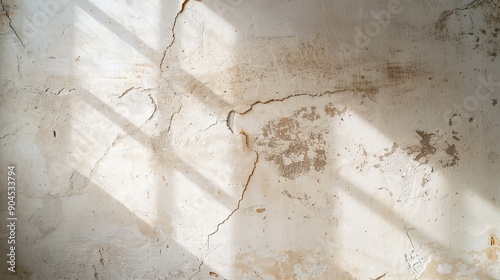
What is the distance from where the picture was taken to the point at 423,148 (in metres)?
2.27

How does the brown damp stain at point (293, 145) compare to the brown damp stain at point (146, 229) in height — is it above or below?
above

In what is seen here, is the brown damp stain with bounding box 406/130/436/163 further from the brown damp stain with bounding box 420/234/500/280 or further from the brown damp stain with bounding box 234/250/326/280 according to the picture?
the brown damp stain with bounding box 234/250/326/280

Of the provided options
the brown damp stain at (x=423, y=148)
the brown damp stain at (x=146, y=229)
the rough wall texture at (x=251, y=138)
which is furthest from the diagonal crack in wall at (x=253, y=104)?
the brown damp stain at (x=146, y=229)

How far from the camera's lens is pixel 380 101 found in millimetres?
2271

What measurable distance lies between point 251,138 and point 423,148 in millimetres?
1160

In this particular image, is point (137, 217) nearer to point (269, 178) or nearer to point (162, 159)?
point (162, 159)

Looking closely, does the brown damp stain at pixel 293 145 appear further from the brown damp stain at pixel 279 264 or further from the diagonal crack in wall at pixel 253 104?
the brown damp stain at pixel 279 264

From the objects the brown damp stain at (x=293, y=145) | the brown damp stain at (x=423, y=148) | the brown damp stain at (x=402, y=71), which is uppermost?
the brown damp stain at (x=402, y=71)

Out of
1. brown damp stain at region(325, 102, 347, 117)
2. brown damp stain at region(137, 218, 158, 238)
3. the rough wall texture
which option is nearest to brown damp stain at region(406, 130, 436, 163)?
the rough wall texture

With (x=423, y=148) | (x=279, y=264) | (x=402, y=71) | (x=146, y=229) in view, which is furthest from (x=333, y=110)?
(x=146, y=229)

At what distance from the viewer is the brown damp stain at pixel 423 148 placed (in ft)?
7.43

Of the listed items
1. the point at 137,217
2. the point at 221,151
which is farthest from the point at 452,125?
the point at 137,217

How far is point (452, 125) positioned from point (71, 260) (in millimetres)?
2766

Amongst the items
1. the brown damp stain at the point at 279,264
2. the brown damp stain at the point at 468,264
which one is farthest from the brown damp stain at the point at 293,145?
the brown damp stain at the point at 468,264
